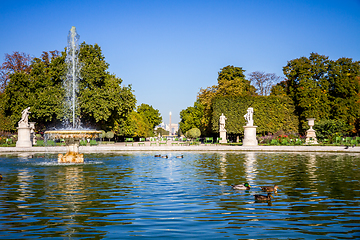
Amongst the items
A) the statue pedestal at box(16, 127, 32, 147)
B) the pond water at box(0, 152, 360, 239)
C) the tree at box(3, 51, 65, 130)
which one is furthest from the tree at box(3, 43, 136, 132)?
the pond water at box(0, 152, 360, 239)

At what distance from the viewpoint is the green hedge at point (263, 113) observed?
50812mm

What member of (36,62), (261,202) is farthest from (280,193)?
(36,62)

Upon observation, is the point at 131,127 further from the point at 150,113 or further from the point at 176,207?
the point at 176,207

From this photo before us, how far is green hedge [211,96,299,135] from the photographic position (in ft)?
167

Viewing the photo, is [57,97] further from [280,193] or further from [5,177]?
[280,193]

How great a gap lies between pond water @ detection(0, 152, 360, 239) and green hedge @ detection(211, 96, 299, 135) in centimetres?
3649

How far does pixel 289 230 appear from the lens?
6.79 metres

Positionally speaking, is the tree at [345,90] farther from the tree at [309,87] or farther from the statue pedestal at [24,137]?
the statue pedestal at [24,137]

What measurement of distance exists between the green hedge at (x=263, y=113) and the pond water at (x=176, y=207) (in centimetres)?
3649

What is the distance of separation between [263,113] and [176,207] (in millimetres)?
43756

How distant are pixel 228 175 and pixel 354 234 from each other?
27.7ft

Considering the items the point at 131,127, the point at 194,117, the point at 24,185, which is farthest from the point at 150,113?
the point at 24,185

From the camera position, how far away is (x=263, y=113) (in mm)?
50812

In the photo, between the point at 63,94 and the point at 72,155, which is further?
the point at 63,94
